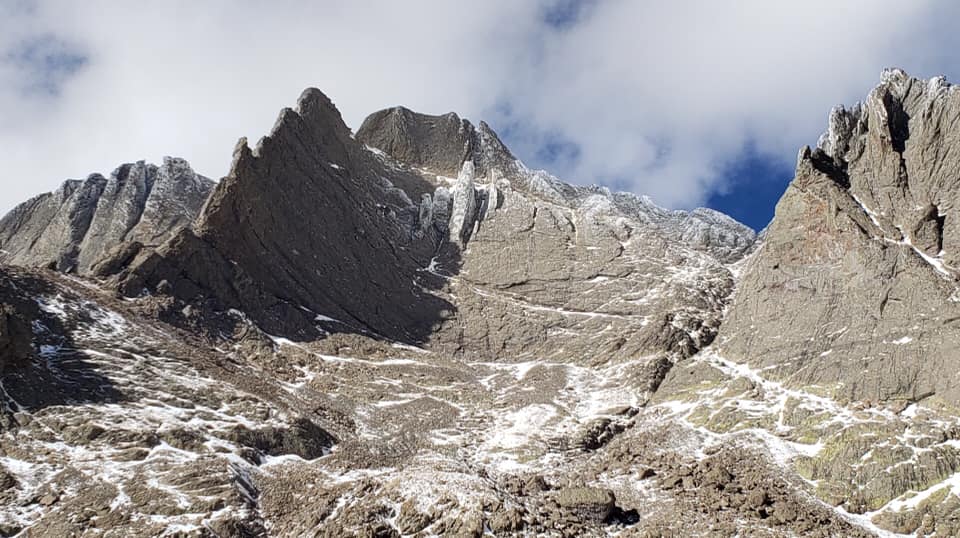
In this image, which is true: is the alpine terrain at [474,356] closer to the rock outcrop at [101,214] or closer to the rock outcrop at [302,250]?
the rock outcrop at [302,250]

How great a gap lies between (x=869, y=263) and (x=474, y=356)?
46.0 meters

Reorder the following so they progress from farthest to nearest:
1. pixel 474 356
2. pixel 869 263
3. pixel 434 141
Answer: pixel 434 141 → pixel 474 356 → pixel 869 263

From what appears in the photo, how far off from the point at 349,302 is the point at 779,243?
2076 inches

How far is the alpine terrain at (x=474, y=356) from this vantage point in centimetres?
4653

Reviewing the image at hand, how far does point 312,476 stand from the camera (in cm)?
5253

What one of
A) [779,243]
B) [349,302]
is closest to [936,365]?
[779,243]

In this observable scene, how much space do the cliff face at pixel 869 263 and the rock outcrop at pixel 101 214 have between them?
84816mm

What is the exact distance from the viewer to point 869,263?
227ft

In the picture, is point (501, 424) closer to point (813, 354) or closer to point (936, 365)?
point (813, 354)

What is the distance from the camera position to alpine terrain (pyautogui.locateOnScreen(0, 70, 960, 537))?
46.5m

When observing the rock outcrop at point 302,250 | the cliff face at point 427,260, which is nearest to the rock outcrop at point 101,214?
the rock outcrop at point 302,250

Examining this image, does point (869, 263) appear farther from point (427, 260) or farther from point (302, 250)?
point (302, 250)

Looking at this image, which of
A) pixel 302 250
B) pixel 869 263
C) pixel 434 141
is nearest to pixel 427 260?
pixel 302 250

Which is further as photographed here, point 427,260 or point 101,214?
point 101,214
